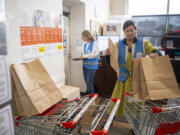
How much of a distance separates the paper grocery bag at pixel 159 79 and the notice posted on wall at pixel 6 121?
100cm

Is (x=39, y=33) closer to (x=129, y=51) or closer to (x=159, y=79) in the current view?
(x=129, y=51)

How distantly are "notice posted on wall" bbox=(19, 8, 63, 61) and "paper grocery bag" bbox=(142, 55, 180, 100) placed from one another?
1.22 meters

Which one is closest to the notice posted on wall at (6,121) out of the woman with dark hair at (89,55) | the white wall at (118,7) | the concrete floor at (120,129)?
the concrete floor at (120,129)

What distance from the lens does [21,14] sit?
164 cm

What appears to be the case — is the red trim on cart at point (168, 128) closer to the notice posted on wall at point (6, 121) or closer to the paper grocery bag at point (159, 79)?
the paper grocery bag at point (159, 79)

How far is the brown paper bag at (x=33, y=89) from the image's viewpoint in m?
1.13

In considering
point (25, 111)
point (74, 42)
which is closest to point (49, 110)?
point (25, 111)

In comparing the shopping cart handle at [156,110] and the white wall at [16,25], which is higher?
the white wall at [16,25]

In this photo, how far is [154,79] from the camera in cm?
132

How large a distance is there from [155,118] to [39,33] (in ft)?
5.07

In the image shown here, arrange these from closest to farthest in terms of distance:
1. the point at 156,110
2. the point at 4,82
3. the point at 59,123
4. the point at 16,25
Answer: the point at 4,82 → the point at 59,123 → the point at 156,110 → the point at 16,25

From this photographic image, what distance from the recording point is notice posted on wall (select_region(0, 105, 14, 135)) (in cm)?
60

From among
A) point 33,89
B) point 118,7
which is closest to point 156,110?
point 33,89

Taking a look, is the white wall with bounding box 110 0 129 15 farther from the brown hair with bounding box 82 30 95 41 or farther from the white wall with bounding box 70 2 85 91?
the brown hair with bounding box 82 30 95 41
